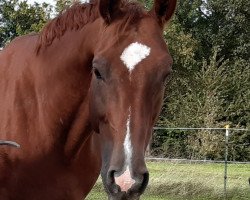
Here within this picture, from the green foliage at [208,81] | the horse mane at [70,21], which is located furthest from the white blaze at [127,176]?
the green foliage at [208,81]

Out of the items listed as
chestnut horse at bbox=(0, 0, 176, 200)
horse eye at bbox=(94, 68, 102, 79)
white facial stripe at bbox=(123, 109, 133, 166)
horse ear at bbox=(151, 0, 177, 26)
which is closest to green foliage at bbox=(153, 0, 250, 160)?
chestnut horse at bbox=(0, 0, 176, 200)

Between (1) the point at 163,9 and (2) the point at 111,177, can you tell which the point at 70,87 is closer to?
(1) the point at 163,9

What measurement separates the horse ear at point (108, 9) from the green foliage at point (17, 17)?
834 inches

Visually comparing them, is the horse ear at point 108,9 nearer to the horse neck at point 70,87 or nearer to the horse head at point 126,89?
the horse head at point 126,89

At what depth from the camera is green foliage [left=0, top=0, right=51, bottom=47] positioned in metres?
23.9

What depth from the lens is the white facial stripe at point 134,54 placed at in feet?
7.91

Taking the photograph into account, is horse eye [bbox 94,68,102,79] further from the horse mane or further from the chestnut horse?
the horse mane

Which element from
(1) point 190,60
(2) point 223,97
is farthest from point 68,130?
(1) point 190,60

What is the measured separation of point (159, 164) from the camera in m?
11.7

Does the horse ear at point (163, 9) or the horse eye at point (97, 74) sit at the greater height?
the horse ear at point (163, 9)

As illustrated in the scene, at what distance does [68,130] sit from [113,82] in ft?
2.31

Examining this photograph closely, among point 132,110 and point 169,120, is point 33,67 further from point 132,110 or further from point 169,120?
point 169,120

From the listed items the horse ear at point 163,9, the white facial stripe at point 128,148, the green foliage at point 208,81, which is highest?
the horse ear at point 163,9

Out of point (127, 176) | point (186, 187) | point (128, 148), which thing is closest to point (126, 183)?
point (127, 176)
